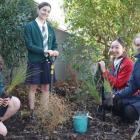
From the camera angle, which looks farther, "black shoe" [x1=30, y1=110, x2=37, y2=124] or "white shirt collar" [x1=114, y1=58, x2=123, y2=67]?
"white shirt collar" [x1=114, y1=58, x2=123, y2=67]

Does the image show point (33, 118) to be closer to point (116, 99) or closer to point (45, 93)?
point (45, 93)

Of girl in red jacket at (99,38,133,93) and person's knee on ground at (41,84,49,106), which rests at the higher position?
girl in red jacket at (99,38,133,93)

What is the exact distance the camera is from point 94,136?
530 centimetres

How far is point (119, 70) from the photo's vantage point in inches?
230

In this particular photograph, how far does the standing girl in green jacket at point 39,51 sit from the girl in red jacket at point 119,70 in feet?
2.43

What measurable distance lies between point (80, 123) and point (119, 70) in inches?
37.4

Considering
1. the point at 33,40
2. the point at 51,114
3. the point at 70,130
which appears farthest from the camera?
the point at 33,40

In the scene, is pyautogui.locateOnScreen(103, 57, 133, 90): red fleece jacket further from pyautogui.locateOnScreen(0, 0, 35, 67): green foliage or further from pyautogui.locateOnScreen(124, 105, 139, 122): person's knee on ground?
pyautogui.locateOnScreen(0, 0, 35, 67): green foliage

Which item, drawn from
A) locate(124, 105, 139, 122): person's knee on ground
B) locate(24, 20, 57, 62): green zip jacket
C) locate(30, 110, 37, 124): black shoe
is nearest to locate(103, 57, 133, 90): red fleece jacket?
locate(124, 105, 139, 122): person's knee on ground

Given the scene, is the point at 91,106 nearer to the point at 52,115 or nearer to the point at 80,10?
the point at 52,115

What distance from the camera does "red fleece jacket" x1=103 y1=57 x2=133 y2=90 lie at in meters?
5.80

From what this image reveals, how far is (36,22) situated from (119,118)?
1682 millimetres

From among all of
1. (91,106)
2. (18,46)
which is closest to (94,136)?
(91,106)

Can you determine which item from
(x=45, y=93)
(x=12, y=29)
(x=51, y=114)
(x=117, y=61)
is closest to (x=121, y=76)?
(x=117, y=61)
